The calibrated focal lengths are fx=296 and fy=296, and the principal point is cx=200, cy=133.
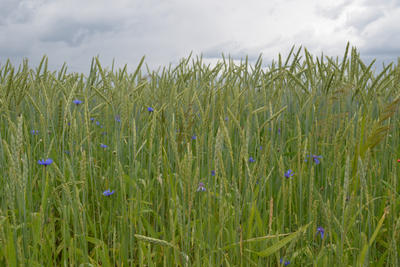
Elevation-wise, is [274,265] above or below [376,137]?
below

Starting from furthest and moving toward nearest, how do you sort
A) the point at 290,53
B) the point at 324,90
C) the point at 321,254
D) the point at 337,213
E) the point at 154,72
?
the point at 154,72 → the point at 290,53 → the point at 324,90 → the point at 337,213 → the point at 321,254

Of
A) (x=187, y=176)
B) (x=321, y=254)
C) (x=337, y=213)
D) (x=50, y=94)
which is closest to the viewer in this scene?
(x=187, y=176)

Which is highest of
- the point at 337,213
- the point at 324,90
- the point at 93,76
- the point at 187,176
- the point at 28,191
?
the point at 93,76

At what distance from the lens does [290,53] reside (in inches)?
71.7

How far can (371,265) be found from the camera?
1.19 meters

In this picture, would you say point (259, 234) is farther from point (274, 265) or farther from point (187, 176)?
point (187, 176)

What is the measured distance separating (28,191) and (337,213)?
135 cm

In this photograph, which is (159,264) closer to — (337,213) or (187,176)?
(187,176)

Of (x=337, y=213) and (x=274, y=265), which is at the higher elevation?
(x=337, y=213)

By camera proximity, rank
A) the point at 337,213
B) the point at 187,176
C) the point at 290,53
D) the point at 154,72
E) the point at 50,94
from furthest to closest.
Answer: the point at 154,72, the point at 290,53, the point at 50,94, the point at 337,213, the point at 187,176

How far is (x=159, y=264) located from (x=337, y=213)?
2.55 feet

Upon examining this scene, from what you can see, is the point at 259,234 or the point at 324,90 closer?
the point at 259,234

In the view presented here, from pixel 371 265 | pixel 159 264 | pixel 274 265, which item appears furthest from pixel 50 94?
pixel 371 265

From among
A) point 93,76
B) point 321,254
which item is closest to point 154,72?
point 93,76
